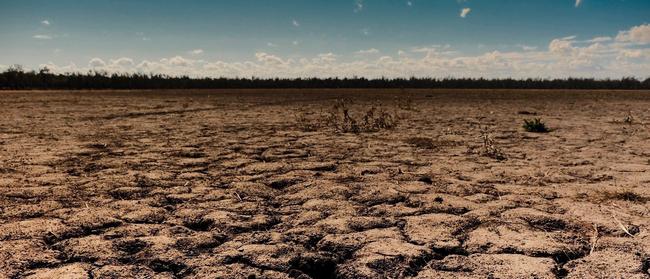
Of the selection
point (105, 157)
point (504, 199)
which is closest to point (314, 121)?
point (105, 157)

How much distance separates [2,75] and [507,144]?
102 ft

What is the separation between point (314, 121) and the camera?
→ 322 inches

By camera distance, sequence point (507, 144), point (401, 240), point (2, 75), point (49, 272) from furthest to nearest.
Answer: point (2, 75), point (507, 144), point (401, 240), point (49, 272)

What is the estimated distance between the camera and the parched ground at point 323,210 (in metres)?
2.01

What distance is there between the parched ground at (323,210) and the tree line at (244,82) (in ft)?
85.5

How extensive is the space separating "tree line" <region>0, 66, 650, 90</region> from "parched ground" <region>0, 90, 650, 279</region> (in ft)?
85.5

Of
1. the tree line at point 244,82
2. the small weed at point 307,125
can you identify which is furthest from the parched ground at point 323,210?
the tree line at point 244,82

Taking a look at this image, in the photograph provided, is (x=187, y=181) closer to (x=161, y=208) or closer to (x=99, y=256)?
(x=161, y=208)

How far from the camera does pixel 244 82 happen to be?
136 feet

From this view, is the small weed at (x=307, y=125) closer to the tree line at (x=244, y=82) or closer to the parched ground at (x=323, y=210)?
the parched ground at (x=323, y=210)

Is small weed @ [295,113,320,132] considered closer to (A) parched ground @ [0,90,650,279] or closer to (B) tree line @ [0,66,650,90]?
(A) parched ground @ [0,90,650,279]

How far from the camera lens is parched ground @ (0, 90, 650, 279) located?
6.59 ft

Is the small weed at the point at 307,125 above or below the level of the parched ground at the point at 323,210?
above

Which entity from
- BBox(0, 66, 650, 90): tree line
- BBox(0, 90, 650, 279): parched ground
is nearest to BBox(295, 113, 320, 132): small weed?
BBox(0, 90, 650, 279): parched ground
